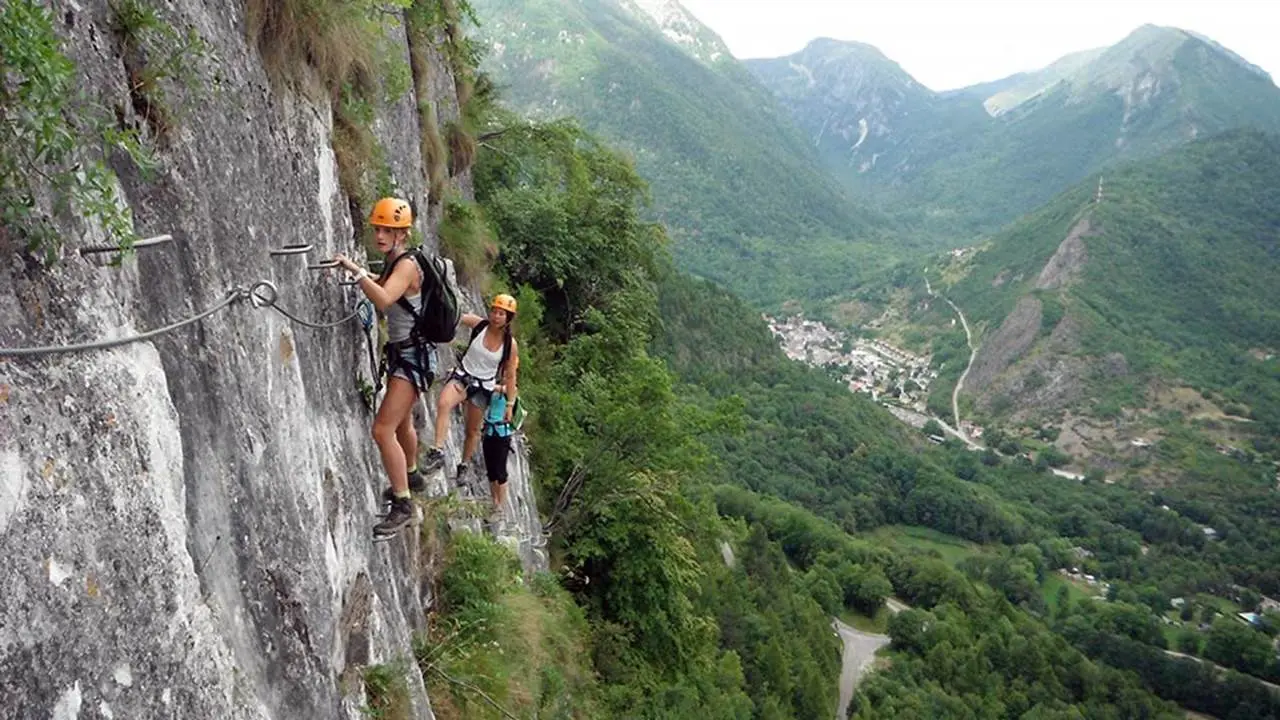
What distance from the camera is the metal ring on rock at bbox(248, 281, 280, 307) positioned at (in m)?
4.40

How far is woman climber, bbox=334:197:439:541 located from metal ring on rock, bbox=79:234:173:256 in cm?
159

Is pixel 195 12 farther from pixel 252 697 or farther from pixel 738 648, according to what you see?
pixel 738 648

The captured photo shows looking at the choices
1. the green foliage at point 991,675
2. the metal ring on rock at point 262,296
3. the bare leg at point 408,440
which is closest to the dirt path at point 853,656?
the green foliage at point 991,675

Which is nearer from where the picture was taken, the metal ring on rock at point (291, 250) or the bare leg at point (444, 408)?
the metal ring on rock at point (291, 250)

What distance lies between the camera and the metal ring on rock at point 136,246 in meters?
3.38

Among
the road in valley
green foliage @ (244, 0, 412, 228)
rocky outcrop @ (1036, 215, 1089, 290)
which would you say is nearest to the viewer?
green foliage @ (244, 0, 412, 228)

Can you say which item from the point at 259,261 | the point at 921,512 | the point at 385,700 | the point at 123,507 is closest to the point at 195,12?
the point at 259,261

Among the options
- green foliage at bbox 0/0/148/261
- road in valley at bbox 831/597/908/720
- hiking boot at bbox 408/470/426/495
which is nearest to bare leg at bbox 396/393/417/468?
hiking boot at bbox 408/470/426/495

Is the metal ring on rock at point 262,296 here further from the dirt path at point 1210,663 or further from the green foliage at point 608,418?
the dirt path at point 1210,663

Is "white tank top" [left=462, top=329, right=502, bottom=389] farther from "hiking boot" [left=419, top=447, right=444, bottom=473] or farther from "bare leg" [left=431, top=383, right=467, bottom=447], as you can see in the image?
"hiking boot" [left=419, top=447, right=444, bottom=473]

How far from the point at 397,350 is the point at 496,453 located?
2.88 metres

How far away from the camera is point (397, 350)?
6141 millimetres

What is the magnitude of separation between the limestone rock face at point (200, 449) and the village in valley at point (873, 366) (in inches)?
6182

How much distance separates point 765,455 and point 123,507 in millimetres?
105552
